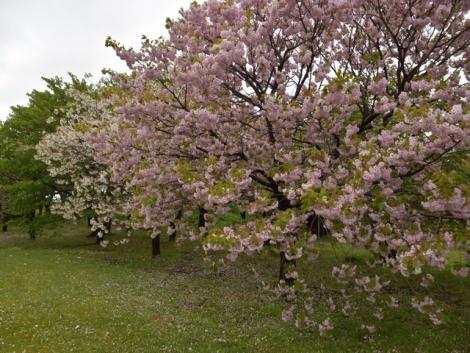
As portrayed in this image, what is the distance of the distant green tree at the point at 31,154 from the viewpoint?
32.8m

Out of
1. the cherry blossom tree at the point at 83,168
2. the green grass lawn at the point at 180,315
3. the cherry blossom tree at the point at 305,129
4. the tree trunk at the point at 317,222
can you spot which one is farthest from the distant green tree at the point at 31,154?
Result: the tree trunk at the point at 317,222

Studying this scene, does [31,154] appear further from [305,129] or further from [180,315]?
[305,129]

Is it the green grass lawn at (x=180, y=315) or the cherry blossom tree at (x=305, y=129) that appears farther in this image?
the green grass lawn at (x=180, y=315)

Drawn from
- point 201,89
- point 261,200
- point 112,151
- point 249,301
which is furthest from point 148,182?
point 249,301

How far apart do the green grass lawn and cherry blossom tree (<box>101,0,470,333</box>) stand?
106 cm

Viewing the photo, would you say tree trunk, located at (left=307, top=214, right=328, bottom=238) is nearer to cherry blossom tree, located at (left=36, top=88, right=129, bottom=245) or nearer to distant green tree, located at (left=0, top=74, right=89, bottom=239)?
cherry blossom tree, located at (left=36, top=88, right=129, bottom=245)

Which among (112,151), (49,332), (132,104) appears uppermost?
(132,104)

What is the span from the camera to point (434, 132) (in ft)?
29.5

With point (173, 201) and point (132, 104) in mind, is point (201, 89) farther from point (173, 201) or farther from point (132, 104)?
point (173, 201)

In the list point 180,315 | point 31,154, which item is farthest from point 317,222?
point 31,154

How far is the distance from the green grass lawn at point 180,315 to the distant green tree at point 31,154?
986 centimetres

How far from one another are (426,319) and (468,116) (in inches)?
349

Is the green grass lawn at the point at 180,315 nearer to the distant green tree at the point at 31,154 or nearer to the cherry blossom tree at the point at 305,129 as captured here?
the cherry blossom tree at the point at 305,129

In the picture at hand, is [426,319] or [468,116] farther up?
[468,116]
